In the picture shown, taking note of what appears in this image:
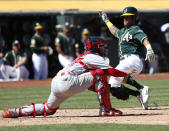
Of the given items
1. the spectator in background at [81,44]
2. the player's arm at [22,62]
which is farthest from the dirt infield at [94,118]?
the spectator in background at [81,44]

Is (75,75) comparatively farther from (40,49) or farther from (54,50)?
(54,50)

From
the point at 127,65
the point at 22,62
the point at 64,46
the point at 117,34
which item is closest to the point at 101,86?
the point at 127,65

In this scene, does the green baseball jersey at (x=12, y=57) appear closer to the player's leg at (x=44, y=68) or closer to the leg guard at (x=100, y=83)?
the player's leg at (x=44, y=68)

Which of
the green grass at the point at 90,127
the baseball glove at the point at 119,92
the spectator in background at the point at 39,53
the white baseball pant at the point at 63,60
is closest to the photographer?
Answer: the green grass at the point at 90,127

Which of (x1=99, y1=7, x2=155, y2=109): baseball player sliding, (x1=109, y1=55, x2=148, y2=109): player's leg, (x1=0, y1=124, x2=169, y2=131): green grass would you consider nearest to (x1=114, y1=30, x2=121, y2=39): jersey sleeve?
(x1=99, y1=7, x2=155, y2=109): baseball player sliding

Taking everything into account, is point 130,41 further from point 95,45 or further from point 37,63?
point 37,63
